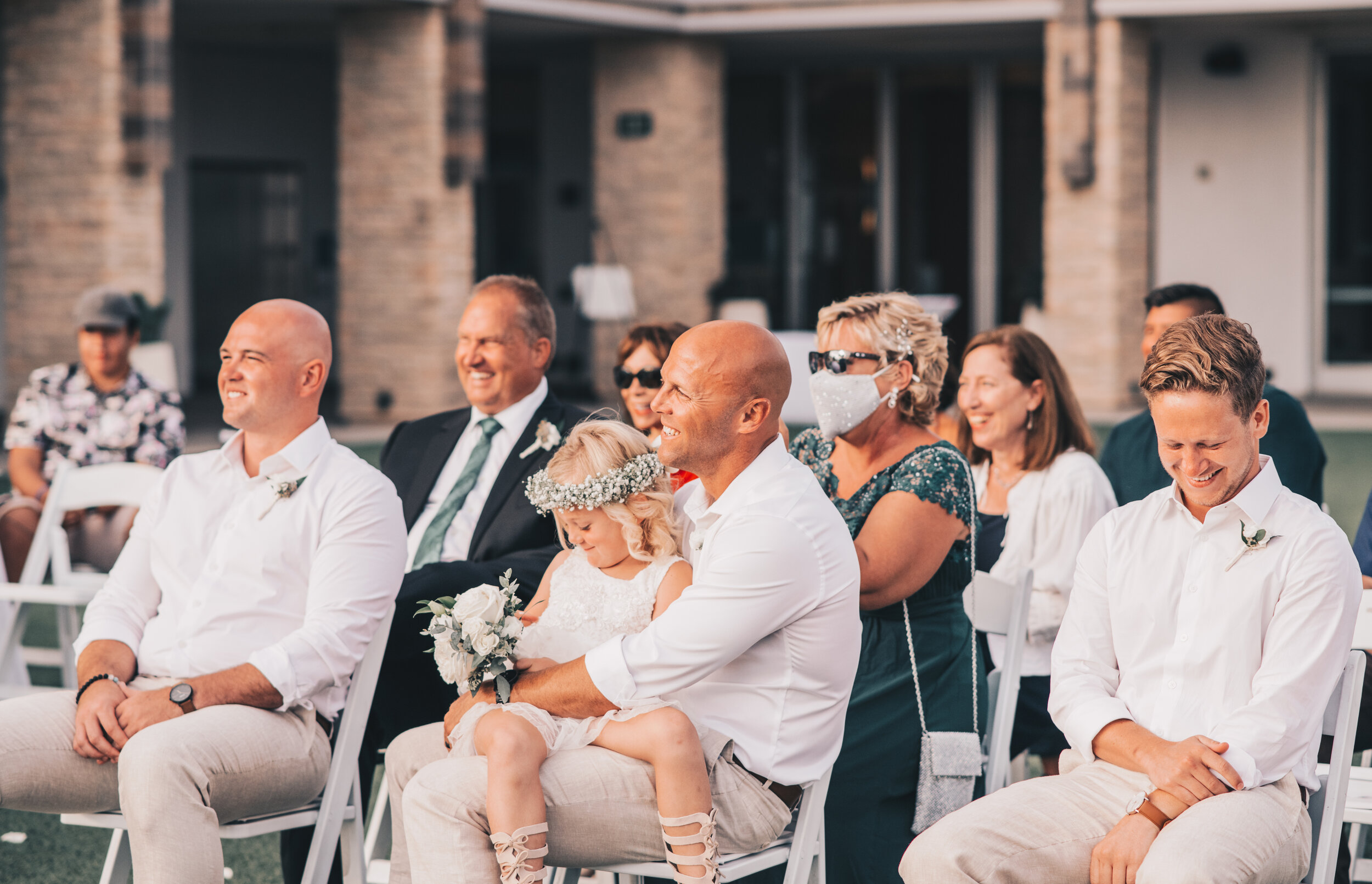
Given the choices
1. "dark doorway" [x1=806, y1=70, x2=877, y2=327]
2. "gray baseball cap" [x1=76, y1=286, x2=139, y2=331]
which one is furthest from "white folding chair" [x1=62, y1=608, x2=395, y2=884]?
"dark doorway" [x1=806, y1=70, x2=877, y2=327]

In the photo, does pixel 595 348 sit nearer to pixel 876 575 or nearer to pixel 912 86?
pixel 912 86

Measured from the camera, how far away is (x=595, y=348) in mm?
15922

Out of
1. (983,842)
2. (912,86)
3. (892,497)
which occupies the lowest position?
(983,842)

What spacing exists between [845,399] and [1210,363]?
92cm

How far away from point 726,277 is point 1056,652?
44.2 ft

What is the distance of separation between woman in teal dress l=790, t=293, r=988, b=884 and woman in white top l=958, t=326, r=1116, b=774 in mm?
675

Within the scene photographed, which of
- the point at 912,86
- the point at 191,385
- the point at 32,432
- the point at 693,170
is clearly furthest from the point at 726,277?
the point at 32,432

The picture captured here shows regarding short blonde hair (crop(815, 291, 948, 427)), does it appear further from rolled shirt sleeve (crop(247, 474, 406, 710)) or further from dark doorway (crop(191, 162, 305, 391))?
dark doorway (crop(191, 162, 305, 391))

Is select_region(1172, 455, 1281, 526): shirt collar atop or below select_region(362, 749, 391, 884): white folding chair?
atop

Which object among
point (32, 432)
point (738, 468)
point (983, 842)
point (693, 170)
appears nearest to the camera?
point (983, 842)

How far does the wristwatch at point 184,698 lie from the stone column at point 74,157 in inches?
377

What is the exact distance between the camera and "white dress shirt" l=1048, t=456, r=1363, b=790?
240cm

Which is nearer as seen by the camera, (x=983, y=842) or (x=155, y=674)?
(x=983, y=842)

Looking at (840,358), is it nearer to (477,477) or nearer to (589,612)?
(589,612)
